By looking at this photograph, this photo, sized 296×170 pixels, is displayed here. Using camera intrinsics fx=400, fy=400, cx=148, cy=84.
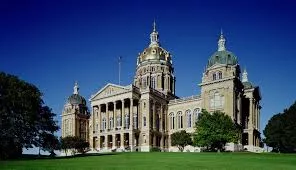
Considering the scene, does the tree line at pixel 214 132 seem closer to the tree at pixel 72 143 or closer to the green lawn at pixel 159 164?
the green lawn at pixel 159 164

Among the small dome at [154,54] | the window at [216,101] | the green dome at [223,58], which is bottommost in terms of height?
the window at [216,101]

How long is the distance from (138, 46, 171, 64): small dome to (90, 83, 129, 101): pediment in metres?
18.4

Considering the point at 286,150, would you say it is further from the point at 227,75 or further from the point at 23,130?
the point at 23,130

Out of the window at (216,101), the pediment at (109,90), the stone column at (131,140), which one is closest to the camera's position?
the window at (216,101)

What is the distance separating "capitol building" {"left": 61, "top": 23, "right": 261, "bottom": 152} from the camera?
8381 cm

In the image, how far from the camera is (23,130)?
52.7 metres

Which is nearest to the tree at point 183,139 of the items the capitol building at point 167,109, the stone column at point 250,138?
the capitol building at point 167,109

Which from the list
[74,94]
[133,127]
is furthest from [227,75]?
[74,94]

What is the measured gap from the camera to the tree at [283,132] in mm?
78125

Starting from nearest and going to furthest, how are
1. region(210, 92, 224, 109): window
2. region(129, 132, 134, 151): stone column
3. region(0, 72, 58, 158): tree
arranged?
region(0, 72, 58, 158): tree → region(210, 92, 224, 109): window → region(129, 132, 134, 151): stone column

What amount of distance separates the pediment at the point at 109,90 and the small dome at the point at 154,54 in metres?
18.4

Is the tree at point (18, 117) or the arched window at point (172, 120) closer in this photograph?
the tree at point (18, 117)

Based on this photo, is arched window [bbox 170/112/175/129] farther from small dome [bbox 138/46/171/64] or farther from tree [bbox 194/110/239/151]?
tree [bbox 194/110/239/151]

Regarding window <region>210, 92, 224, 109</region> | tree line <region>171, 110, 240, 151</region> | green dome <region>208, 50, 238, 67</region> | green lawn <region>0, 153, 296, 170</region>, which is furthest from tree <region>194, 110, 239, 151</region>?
green dome <region>208, 50, 238, 67</region>
